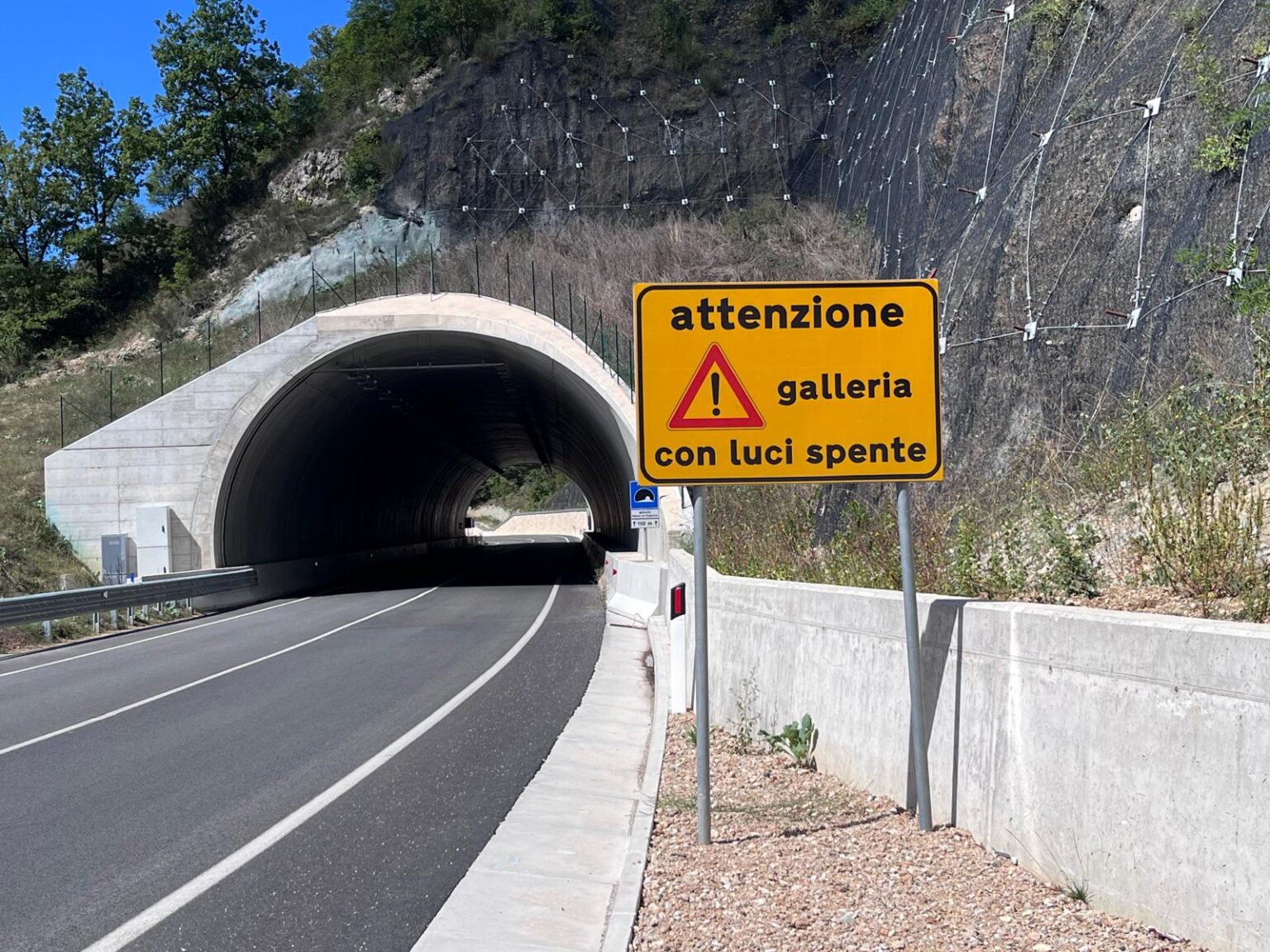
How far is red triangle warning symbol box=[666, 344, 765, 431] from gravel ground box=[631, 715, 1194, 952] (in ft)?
7.49

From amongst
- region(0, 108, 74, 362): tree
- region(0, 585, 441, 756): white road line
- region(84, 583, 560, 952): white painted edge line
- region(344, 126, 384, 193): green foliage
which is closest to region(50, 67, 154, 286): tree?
region(0, 108, 74, 362): tree

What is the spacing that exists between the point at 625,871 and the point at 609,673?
369 inches

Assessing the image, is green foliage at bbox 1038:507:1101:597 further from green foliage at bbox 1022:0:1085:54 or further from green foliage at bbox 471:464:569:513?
green foliage at bbox 471:464:569:513

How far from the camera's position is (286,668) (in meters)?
16.8

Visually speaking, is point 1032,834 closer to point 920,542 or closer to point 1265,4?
point 920,542

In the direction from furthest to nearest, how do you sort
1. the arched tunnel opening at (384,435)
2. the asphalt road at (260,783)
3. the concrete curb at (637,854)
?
the arched tunnel opening at (384,435)
the asphalt road at (260,783)
the concrete curb at (637,854)

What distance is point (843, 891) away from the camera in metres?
5.82

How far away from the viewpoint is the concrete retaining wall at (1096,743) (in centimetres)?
418

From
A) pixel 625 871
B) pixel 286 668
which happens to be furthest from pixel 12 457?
pixel 625 871

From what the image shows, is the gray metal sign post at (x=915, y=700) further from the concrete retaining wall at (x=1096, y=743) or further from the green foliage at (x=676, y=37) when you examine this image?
the green foliage at (x=676, y=37)

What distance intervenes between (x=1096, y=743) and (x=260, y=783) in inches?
253

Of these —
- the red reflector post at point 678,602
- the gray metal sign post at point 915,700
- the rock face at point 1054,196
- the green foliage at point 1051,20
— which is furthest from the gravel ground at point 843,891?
the green foliage at point 1051,20

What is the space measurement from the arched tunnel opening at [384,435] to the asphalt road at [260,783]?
40.3ft

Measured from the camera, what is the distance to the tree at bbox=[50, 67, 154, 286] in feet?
189
